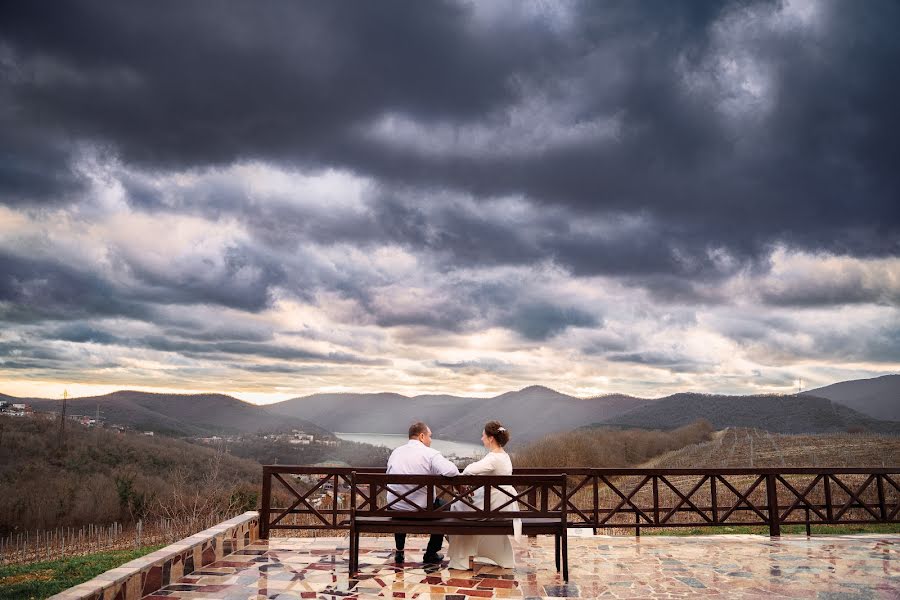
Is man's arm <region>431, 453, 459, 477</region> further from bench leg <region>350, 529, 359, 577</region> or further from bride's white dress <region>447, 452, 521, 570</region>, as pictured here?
bench leg <region>350, 529, 359, 577</region>

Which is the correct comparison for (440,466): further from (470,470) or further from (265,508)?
(265,508)

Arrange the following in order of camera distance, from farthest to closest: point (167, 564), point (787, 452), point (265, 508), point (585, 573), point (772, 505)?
point (787, 452) → point (772, 505) → point (265, 508) → point (585, 573) → point (167, 564)

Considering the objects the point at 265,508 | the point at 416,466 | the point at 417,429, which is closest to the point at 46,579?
the point at 265,508

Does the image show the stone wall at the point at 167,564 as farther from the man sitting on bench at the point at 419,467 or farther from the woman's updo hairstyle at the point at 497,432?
the woman's updo hairstyle at the point at 497,432

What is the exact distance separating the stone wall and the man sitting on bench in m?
2.08

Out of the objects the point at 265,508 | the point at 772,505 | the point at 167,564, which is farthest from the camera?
the point at 772,505

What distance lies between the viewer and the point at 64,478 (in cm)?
5025

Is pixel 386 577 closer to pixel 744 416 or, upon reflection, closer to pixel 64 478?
pixel 64 478

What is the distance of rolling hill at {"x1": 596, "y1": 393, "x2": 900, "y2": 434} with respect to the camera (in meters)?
66.6

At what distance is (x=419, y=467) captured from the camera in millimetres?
7480

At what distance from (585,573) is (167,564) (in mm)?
4354

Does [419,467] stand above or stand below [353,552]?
above

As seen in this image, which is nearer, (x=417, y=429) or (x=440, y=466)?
(x=440, y=466)

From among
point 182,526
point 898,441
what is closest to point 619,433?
point 898,441
